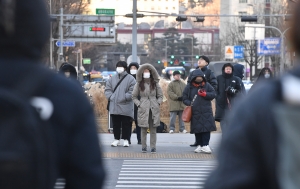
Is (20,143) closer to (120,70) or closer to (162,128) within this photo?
(120,70)

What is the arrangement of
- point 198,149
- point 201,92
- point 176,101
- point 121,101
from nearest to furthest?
point 201,92, point 198,149, point 121,101, point 176,101

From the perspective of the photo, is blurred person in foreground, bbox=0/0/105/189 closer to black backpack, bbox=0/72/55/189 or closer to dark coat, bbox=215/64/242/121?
black backpack, bbox=0/72/55/189

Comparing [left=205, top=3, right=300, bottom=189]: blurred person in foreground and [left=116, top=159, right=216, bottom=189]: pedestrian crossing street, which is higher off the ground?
[left=205, top=3, right=300, bottom=189]: blurred person in foreground

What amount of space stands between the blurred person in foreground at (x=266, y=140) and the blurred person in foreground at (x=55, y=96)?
59cm

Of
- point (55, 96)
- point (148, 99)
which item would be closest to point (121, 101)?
point (148, 99)

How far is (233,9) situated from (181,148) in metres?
89.2

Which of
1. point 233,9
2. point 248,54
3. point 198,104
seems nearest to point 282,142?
point 198,104

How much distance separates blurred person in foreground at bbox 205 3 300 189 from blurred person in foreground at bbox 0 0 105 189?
1.94 feet

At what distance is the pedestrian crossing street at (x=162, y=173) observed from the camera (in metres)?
10.0

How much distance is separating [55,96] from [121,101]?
39.1 feet

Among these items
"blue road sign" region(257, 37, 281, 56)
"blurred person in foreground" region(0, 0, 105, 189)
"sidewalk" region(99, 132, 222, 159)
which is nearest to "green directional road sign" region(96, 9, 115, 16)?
"blue road sign" region(257, 37, 281, 56)

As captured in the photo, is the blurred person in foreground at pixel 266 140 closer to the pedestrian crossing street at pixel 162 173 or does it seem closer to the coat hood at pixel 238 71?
the pedestrian crossing street at pixel 162 173

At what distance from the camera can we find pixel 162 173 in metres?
11.1

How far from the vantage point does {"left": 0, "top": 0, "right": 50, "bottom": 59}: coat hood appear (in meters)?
2.26
